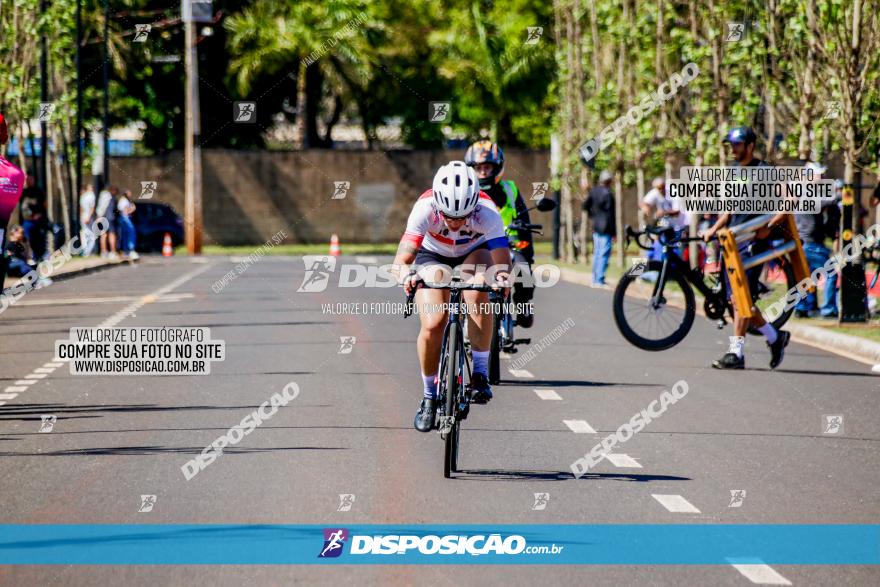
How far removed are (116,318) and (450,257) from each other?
1119cm

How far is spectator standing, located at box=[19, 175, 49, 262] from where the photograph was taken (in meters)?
29.5

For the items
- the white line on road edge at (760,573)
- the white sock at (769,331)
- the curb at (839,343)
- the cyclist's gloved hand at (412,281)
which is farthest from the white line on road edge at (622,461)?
the curb at (839,343)

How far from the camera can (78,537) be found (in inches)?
286

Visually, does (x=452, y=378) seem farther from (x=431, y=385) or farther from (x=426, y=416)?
(x=431, y=385)

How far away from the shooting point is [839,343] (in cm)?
1672

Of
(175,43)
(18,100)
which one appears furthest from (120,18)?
(18,100)

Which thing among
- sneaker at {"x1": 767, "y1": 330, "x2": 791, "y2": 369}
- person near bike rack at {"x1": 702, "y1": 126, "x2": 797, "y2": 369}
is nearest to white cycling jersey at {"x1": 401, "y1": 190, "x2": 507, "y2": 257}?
person near bike rack at {"x1": 702, "y1": 126, "x2": 797, "y2": 369}

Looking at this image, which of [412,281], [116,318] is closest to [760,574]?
[412,281]

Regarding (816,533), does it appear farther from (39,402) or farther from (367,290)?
(367,290)

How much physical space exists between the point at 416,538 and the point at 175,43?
51915 mm

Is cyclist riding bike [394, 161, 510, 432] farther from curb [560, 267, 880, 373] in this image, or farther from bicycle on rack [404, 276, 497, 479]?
curb [560, 267, 880, 373]

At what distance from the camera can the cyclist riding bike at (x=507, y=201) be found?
40.1ft

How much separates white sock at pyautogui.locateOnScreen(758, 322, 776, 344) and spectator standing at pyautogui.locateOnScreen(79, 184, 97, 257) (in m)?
28.3

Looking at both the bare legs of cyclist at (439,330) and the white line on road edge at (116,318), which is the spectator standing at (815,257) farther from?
the bare legs of cyclist at (439,330)
